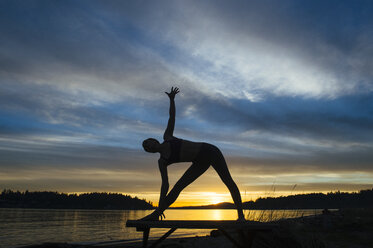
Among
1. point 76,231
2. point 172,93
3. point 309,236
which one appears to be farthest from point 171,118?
point 76,231

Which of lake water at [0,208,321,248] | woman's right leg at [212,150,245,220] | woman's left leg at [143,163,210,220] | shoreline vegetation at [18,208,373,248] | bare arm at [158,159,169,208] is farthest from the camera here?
lake water at [0,208,321,248]

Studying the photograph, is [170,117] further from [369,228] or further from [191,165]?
[369,228]

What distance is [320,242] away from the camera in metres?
5.78

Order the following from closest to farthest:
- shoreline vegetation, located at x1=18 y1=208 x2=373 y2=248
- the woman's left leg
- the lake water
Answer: the woman's left leg < shoreline vegetation, located at x1=18 y1=208 x2=373 y2=248 < the lake water

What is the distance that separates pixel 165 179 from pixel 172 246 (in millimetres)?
6330

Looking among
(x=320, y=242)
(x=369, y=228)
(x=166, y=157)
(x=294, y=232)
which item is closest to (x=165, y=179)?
(x=166, y=157)

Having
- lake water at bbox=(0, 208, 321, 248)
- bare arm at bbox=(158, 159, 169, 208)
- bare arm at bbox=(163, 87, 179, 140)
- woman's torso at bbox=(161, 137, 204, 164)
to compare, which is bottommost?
lake water at bbox=(0, 208, 321, 248)

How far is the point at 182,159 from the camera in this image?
4.93 metres

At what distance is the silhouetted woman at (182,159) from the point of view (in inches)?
190

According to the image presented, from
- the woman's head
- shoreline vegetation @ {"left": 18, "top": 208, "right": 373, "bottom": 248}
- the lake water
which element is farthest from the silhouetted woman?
the lake water

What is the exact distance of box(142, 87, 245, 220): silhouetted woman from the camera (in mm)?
4816

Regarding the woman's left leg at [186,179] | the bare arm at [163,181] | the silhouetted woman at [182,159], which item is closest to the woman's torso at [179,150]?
the silhouetted woman at [182,159]

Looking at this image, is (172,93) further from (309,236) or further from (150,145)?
(309,236)

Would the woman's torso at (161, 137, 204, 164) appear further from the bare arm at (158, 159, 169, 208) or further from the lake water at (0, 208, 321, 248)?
the lake water at (0, 208, 321, 248)
